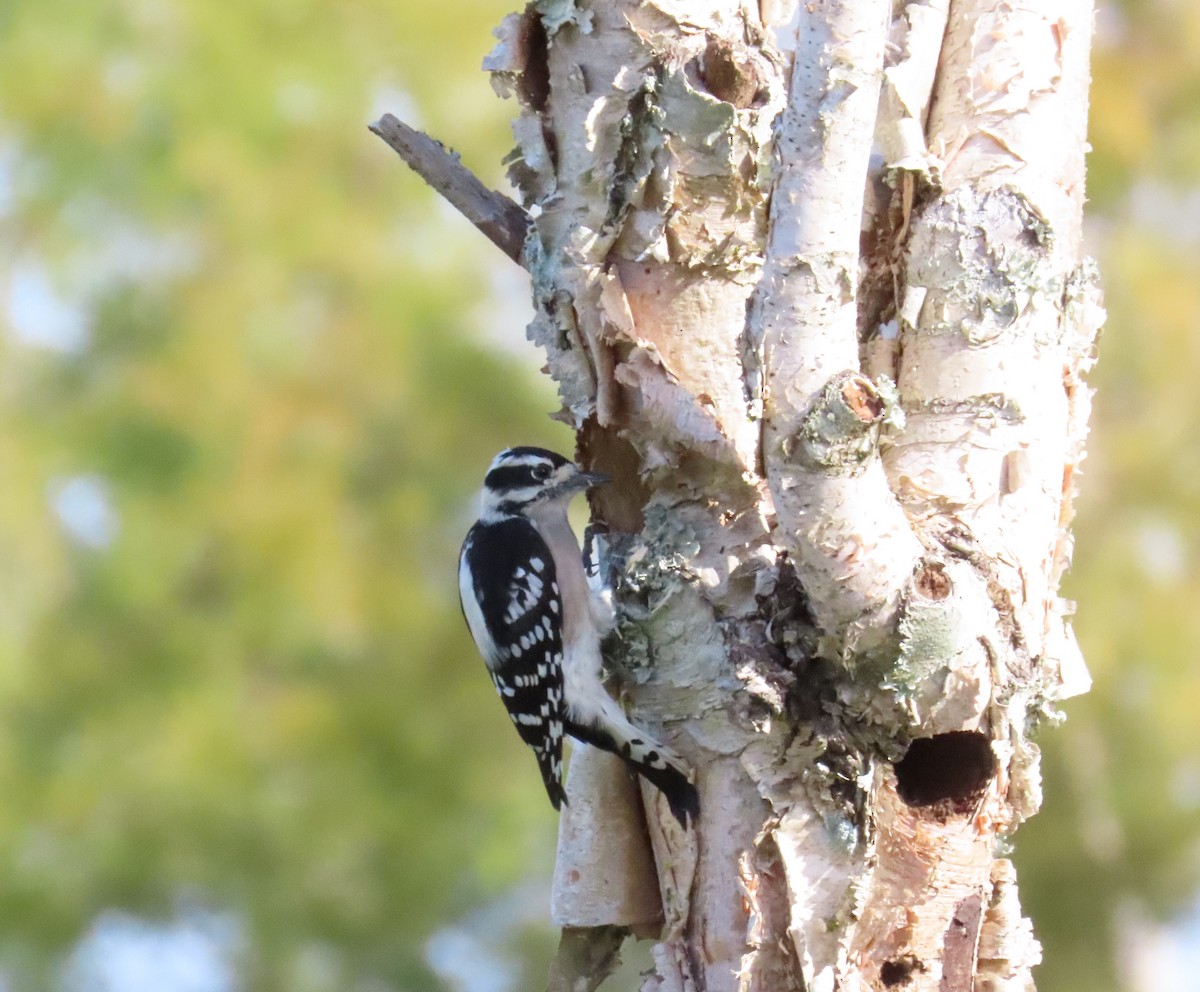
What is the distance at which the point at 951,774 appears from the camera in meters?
2.75

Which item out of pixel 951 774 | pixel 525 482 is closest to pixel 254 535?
pixel 525 482

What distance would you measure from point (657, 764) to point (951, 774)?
585mm

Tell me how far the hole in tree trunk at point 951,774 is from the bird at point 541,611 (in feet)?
1.87

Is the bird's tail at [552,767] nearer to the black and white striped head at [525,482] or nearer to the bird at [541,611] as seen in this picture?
the bird at [541,611]

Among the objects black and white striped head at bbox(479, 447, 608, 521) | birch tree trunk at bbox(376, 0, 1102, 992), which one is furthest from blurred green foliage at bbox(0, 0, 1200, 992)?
birch tree trunk at bbox(376, 0, 1102, 992)

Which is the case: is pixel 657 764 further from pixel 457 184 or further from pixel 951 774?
pixel 457 184

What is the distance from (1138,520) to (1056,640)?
4.17 m

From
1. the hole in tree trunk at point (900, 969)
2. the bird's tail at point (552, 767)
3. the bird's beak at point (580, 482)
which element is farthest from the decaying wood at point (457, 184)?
the hole in tree trunk at point (900, 969)

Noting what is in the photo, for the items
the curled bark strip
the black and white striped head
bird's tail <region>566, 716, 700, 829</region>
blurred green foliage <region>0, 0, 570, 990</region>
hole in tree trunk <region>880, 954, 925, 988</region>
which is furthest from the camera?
blurred green foliage <region>0, 0, 570, 990</region>

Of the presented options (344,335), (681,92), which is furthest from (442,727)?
(681,92)

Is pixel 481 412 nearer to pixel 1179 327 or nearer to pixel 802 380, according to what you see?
pixel 1179 327

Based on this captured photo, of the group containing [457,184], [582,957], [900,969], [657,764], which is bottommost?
[900,969]

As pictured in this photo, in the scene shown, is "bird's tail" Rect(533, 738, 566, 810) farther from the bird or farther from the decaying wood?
the decaying wood

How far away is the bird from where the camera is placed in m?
3.46
